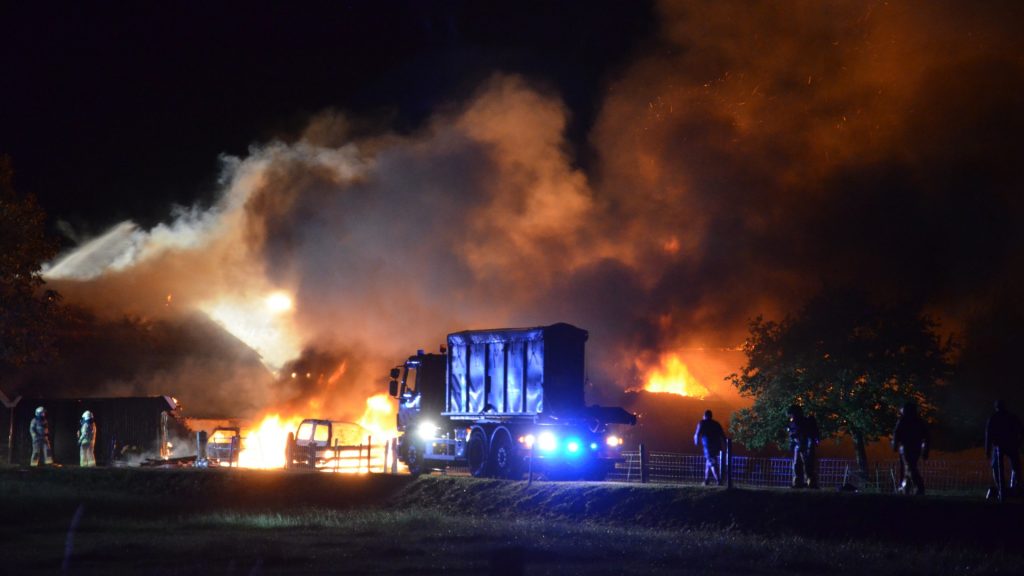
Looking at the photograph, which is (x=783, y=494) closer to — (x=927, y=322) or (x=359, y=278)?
(x=927, y=322)

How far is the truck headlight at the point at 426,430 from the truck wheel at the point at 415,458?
1.15 ft

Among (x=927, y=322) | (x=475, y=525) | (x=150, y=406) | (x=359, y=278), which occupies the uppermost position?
(x=359, y=278)

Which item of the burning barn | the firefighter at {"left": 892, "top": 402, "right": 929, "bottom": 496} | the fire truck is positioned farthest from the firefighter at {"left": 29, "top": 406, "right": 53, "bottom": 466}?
the firefighter at {"left": 892, "top": 402, "right": 929, "bottom": 496}

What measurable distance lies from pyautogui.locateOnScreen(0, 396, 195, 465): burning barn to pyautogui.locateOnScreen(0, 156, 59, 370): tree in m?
2.94

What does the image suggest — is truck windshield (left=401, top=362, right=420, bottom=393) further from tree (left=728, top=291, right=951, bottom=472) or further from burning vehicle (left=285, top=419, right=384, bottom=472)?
tree (left=728, top=291, right=951, bottom=472)

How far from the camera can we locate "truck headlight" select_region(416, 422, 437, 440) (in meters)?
33.0

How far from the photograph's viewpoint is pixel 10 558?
699 inches

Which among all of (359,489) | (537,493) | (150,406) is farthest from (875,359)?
(150,406)

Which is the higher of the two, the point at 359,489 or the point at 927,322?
the point at 927,322

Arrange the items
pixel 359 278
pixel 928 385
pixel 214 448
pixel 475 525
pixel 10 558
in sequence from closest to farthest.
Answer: pixel 10 558
pixel 475 525
pixel 928 385
pixel 214 448
pixel 359 278

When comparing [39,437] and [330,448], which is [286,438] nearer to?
[330,448]

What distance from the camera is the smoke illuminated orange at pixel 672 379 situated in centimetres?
6450

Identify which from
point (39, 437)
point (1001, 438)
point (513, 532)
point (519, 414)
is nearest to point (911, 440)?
point (1001, 438)

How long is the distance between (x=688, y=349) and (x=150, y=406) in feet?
121
